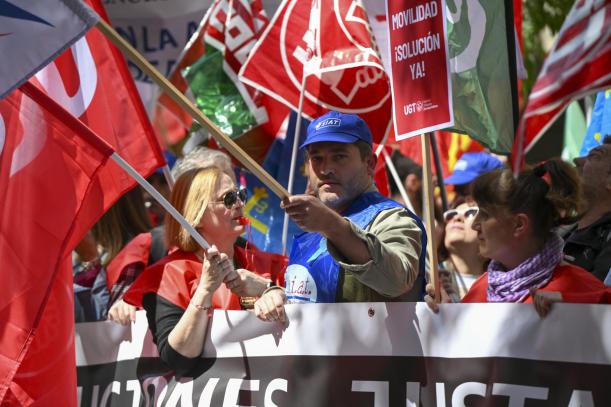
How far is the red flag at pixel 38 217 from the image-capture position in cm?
411

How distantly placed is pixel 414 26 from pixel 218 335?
4.81 feet

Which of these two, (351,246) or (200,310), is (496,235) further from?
(200,310)

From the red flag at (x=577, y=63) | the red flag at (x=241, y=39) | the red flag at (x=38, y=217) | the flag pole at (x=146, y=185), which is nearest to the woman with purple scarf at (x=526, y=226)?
the red flag at (x=577, y=63)

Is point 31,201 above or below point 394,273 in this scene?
above

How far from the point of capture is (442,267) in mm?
6168

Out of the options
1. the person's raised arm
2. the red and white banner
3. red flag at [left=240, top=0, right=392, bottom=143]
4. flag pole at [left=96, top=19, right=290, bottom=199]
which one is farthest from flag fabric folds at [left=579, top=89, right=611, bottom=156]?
flag pole at [left=96, top=19, right=290, bottom=199]

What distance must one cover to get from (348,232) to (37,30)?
133cm

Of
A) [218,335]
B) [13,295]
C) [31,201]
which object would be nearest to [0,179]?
[31,201]

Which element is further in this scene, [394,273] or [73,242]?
[73,242]

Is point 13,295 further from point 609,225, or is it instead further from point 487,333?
point 609,225

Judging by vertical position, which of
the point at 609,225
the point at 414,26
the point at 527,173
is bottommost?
the point at 609,225

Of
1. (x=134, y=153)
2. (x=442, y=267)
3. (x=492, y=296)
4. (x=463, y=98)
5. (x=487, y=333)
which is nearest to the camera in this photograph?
(x=487, y=333)

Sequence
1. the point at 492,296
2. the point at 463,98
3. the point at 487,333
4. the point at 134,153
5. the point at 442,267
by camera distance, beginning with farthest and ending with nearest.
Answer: the point at 442,267, the point at 134,153, the point at 463,98, the point at 492,296, the point at 487,333

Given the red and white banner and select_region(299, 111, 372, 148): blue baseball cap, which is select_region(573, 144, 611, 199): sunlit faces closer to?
the red and white banner
